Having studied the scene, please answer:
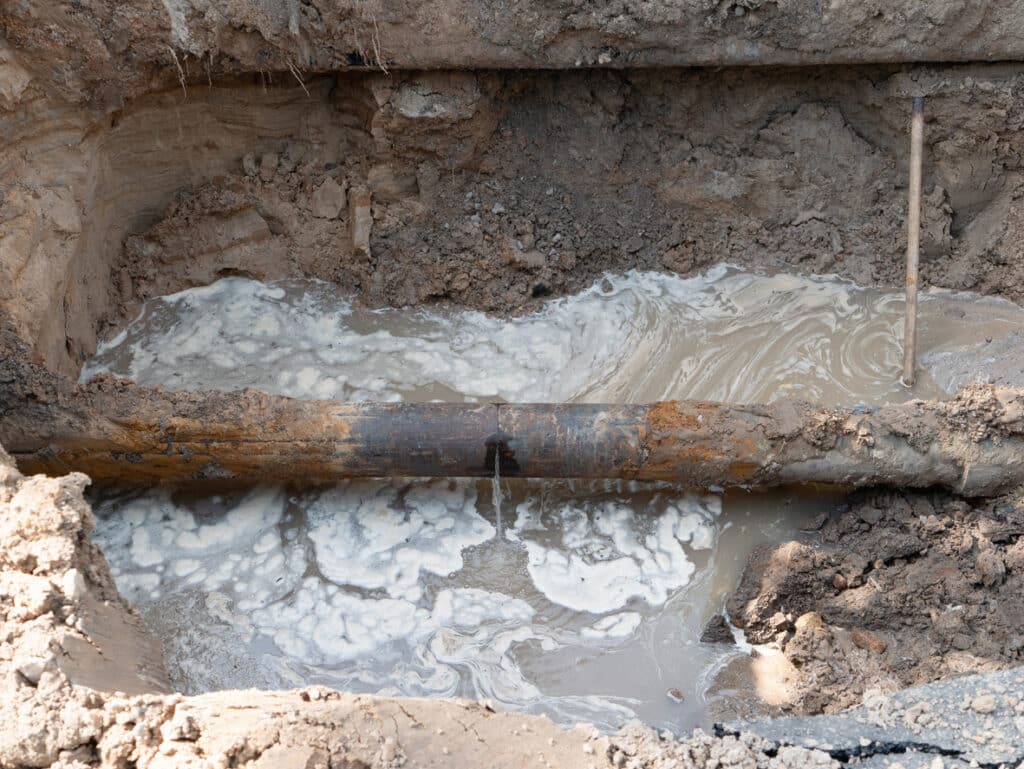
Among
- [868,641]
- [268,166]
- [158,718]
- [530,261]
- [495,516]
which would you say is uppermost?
[268,166]

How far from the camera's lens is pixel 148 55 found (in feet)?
15.9

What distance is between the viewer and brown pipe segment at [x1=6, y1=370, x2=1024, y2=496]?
14.2ft

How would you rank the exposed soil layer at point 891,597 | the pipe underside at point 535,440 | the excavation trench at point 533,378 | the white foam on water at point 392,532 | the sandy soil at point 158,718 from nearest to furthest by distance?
the sandy soil at point 158,718, the exposed soil layer at point 891,597, the excavation trench at point 533,378, the pipe underside at point 535,440, the white foam on water at point 392,532

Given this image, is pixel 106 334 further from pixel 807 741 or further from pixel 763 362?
pixel 807 741

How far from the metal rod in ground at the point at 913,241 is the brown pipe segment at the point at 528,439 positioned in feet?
2.60

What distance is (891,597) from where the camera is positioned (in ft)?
13.6

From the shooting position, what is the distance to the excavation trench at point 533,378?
417cm

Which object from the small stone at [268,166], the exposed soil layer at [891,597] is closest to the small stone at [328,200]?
the small stone at [268,166]

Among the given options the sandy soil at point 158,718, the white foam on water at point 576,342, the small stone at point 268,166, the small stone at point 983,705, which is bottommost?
the sandy soil at point 158,718

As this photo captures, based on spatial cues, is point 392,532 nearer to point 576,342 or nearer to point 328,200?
point 576,342

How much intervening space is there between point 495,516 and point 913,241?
107 inches

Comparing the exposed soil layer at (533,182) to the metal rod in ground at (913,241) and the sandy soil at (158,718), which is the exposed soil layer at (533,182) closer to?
the metal rod in ground at (913,241)

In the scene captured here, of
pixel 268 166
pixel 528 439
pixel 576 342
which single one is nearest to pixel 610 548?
pixel 528 439

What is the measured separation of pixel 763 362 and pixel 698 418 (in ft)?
3.81
